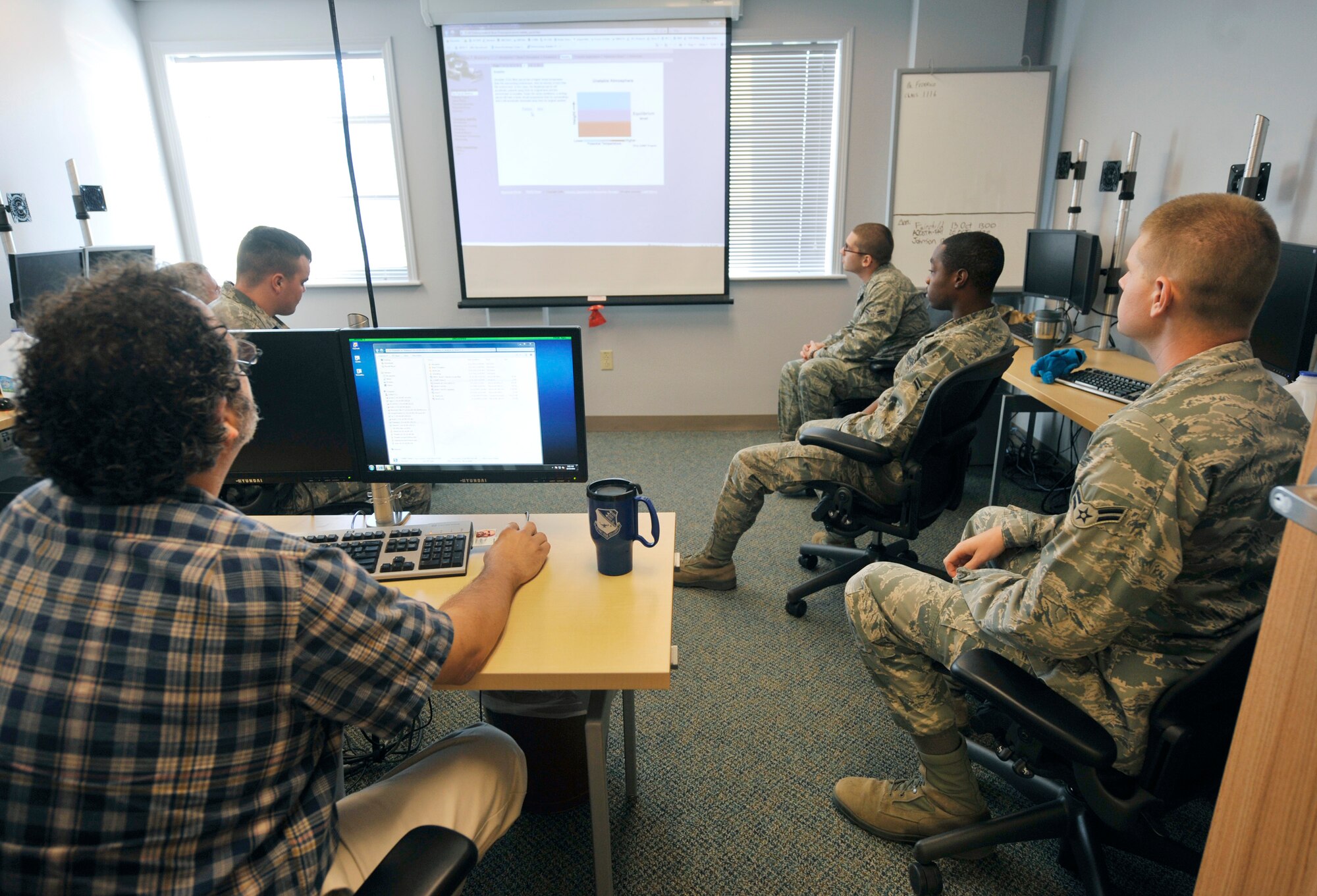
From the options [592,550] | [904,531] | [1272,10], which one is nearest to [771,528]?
[904,531]

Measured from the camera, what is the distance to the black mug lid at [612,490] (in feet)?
3.93

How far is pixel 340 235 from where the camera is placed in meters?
4.06

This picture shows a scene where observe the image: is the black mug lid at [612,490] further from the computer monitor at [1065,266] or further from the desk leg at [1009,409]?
the computer monitor at [1065,266]

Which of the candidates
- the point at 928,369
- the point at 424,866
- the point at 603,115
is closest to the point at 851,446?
the point at 928,369

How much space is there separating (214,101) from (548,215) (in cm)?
194

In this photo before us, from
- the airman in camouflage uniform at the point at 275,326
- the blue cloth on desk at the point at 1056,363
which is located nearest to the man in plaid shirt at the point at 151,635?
the airman in camouflage uniform at the point at 275,326

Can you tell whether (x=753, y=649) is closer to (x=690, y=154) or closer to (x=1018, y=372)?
(x=1018, y=372)

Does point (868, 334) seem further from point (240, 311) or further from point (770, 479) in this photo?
point (240, 311)

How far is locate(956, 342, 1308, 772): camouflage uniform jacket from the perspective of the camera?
1008 millimetres

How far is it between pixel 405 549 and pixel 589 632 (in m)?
0.43

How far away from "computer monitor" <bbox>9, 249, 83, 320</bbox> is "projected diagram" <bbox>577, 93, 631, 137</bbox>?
7.51 feet

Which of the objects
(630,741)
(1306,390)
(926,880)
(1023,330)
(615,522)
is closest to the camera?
(615,522)

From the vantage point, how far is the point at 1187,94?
2613mm

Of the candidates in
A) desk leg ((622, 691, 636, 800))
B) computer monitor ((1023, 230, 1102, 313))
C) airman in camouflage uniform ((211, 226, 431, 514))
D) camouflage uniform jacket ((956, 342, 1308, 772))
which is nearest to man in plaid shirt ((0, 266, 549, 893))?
desk leg ((622, 691, 636, 800))
